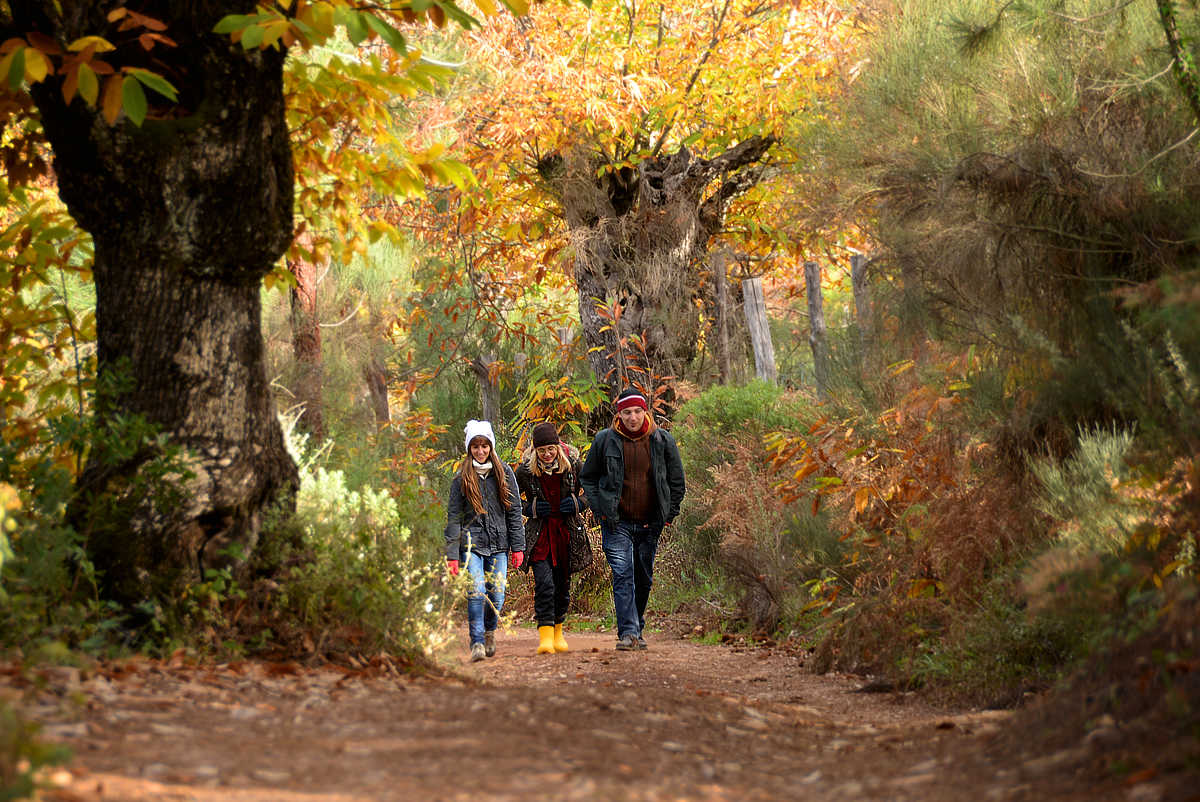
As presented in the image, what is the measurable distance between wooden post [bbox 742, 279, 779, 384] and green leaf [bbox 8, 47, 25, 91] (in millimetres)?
10945

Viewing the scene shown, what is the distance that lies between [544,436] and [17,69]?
558 centimetres

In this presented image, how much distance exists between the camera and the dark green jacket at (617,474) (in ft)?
29.0

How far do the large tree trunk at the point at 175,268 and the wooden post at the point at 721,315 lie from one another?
9517mm

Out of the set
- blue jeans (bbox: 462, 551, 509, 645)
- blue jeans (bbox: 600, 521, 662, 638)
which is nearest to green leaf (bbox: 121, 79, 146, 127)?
blue jeans (bbox: 462, 551, 509, 645)

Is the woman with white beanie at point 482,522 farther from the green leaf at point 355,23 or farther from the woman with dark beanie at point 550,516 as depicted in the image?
the green leaf at point 355,23

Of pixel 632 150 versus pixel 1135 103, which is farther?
pixel 632 150

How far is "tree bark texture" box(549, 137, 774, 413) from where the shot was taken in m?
13.9

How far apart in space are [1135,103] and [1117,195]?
Result: 63cm

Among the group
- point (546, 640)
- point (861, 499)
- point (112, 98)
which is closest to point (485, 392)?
point (546, 640)

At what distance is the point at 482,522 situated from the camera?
8609mm

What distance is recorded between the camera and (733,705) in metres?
5.60

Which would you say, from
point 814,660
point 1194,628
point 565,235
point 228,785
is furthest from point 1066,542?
point 565,235

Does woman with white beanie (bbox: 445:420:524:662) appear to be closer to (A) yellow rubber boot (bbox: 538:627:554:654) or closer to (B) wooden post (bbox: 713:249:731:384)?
(A) yellow rubber boot (bbox: 538:627:554:654)

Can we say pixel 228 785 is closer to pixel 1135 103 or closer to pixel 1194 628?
pixel 1194 628
